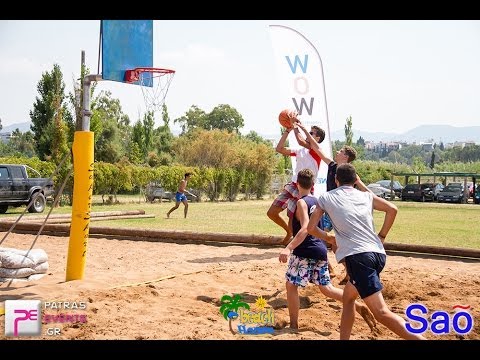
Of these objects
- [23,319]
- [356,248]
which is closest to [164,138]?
[23,319]

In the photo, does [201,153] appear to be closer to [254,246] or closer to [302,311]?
[254,246]

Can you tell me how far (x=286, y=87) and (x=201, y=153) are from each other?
34475mm

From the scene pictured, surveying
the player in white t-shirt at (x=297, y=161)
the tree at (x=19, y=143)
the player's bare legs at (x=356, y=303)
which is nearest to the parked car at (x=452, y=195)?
the player in white t-shirt at (x=297, y=161)

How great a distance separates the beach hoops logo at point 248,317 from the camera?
19.1ft

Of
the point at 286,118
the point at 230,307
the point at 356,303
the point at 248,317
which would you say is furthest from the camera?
the point at 286,118

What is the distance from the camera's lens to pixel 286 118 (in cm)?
833

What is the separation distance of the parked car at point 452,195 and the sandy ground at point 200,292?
33.4 m

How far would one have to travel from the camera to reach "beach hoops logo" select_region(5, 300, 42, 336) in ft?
18.0

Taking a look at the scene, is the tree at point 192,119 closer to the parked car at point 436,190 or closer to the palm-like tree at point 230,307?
the parked car at point 436,190

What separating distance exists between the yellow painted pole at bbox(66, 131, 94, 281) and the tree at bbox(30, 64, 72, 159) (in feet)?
75.8

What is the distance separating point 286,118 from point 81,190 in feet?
9.26

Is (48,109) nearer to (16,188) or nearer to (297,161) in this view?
(16,188)
